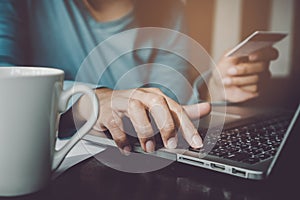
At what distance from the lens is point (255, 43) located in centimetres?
72

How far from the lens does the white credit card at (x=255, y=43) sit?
0.71 meters

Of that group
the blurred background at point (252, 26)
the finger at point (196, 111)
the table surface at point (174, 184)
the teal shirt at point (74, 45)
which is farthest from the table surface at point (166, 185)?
the blurred background at point (252, 26)

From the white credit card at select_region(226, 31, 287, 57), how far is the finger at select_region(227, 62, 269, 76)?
0.03 metres

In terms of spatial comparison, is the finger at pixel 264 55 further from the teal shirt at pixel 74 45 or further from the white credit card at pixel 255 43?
the teal shirt at pixel 74 45

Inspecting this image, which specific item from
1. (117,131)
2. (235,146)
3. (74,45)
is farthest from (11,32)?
(235,146)

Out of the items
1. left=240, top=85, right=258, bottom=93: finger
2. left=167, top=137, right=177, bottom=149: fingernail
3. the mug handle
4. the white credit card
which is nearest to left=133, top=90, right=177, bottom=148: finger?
left=167, top=137, right=177, bottom=149: fingernail

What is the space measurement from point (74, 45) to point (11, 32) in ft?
0.31

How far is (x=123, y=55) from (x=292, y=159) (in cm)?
34

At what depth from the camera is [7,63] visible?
0.60 m

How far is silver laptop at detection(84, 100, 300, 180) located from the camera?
371mm

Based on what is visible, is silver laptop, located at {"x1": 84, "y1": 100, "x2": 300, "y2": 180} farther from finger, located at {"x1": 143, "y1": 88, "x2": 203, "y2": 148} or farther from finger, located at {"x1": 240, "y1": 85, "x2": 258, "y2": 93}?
finger, located at {"x1": 240, "y1": 85, "x2": 258, "y2": 93}

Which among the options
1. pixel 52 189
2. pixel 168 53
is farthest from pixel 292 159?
pixel 168 53

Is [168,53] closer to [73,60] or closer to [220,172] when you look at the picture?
[73,60]

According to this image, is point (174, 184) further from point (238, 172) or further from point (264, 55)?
point (264, 55)
